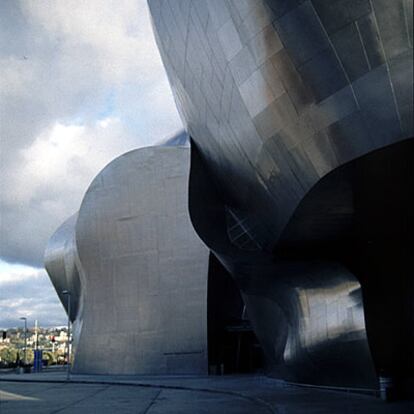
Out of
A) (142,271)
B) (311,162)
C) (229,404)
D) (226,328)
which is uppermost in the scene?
(142,271)

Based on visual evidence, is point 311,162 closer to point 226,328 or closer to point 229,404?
point 229,404

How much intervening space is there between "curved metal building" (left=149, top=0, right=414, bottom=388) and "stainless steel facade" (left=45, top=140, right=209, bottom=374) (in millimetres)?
14634

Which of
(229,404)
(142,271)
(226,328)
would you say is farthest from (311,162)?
(226,328)

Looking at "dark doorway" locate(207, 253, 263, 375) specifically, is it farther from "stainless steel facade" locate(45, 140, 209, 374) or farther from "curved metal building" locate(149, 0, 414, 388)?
"curved metal building" locate(149, 0, 414, 388)

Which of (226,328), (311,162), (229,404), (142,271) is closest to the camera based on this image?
(311,162)

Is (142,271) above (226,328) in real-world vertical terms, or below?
above

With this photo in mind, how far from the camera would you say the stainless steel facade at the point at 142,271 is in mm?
32562

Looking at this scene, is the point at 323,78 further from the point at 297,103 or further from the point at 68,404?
the point at 68,404

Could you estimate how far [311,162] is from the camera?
9.13 metres

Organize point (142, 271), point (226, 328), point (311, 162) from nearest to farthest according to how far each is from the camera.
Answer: point (311, 162)
point (142, 271)
point (226, 328)

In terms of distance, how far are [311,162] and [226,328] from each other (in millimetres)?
26573

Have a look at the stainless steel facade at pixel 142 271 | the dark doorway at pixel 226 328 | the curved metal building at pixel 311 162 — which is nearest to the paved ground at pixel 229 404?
the curved metal building at pixel 311 162

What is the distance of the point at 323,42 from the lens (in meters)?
7.79

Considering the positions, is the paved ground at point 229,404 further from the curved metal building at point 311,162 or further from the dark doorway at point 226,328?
the dark doorway at point 226,328
